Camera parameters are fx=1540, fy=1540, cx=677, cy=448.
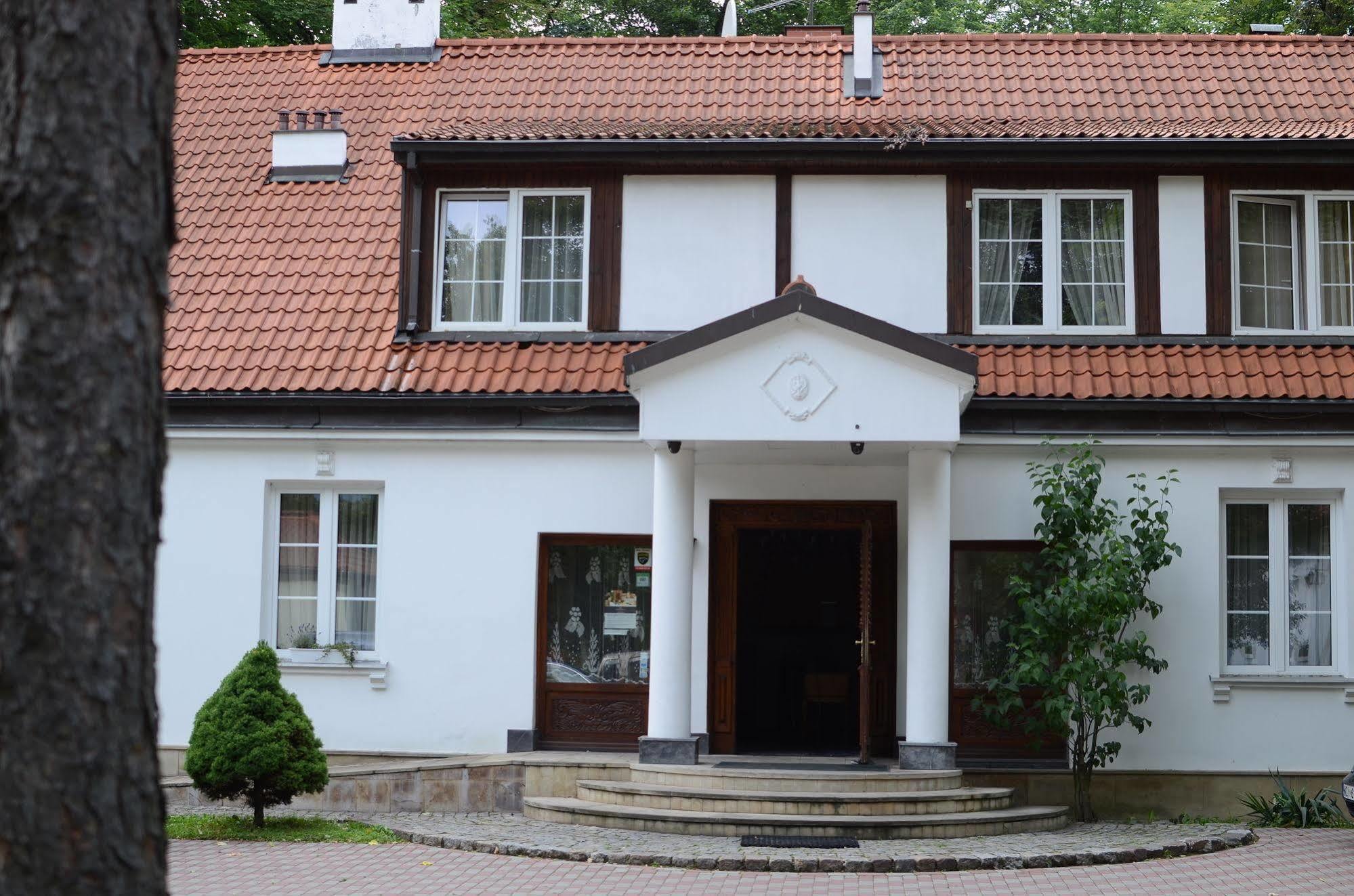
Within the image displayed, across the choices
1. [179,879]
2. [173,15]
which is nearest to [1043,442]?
[179,879]

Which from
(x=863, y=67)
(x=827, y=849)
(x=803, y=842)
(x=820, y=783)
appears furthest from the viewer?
(x=863, y=67)

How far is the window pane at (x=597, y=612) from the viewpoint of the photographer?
51.2 ft

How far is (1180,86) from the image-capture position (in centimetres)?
1762

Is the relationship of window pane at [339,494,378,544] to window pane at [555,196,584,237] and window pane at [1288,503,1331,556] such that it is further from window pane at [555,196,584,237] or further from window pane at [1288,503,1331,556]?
window pane at [1288,503,1331,556]

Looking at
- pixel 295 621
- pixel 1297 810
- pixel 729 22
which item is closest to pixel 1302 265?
pixel 1297 810

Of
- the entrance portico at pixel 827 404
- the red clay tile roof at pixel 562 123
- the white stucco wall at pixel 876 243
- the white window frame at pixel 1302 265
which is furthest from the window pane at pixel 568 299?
the white window frame at pixel 1302 265

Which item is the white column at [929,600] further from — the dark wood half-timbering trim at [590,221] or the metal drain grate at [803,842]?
the dark wood half-timbering trim at [590,221]

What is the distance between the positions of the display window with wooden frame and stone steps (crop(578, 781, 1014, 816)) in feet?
5.13

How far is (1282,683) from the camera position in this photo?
48.6ft

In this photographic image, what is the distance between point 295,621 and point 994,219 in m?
8.37

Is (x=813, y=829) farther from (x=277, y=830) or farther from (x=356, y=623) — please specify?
(x=356, y=623)

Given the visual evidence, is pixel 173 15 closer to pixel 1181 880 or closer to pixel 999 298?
pixel 1181 880

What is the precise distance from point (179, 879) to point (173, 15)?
8.86 metres

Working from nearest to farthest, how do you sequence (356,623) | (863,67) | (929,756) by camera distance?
1. (929,756)
2. (356,623)
3. (863,67)
